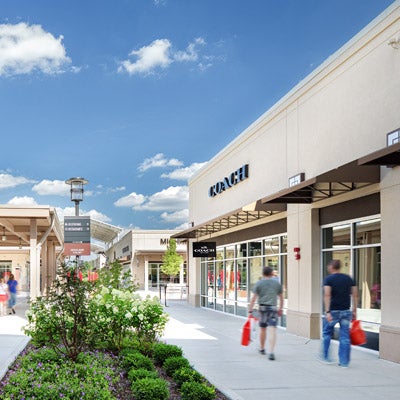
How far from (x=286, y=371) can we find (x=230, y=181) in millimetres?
12617

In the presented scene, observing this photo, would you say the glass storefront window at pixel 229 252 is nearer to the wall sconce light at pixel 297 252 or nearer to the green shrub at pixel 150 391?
the wall sconce light at pixel 297 252

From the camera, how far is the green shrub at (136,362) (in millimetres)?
9344

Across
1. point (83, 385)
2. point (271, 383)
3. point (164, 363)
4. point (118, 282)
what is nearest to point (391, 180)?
point (271, 383)

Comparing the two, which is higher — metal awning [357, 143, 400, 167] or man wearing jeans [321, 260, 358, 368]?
metal awning [357, 143, 400, 167]

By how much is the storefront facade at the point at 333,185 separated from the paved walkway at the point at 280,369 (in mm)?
1124

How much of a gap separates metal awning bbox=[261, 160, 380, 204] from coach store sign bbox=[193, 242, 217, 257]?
32.4 feet

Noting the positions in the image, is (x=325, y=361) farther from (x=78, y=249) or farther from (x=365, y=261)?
(x=78, y=249)

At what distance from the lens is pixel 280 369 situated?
10.4m

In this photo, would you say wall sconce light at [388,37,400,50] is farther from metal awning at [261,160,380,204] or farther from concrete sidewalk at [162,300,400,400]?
concrete sidewalk at [162,300,400,400]

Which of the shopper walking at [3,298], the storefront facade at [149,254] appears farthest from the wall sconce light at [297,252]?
the storefront facade at [149,254]

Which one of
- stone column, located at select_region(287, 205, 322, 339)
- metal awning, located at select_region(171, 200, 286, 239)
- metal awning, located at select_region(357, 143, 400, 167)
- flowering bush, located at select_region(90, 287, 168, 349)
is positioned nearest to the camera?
metal awning, located at select_region(357, 143, 400, 167)

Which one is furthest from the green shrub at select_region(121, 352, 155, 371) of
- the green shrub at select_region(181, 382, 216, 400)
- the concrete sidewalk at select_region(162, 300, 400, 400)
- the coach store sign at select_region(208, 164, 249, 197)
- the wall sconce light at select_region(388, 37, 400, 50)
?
the coach store sign at select_region(208, 164, 249, 197)

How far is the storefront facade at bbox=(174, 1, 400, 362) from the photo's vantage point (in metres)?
11.4

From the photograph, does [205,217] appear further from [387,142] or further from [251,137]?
[387,142]
